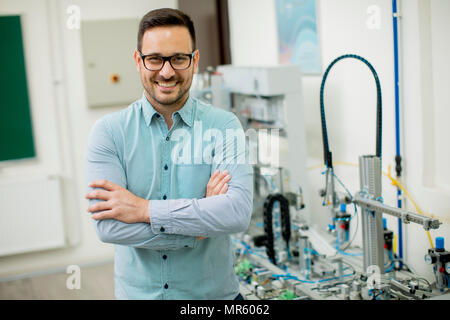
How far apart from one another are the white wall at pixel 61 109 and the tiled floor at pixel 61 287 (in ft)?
0.50

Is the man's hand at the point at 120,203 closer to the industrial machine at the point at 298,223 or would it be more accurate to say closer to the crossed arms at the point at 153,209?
the crossed arms at the point at 153,209

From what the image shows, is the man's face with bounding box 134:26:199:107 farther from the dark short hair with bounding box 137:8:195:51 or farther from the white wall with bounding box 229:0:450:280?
the white wall with bounding box 229:0:450:280

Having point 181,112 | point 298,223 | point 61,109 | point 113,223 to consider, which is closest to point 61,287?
point 61,109

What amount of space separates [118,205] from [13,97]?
2.84m

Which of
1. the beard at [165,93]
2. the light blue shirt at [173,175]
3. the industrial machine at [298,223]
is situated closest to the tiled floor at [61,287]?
the industrial machine at [298,223]

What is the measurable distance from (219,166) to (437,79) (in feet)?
3.29

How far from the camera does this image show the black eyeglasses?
4.53 ft

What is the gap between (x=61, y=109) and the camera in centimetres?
403

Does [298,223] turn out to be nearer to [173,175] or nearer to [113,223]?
[173,175]

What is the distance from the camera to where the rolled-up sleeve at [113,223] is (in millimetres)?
1383

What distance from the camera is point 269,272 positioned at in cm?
226

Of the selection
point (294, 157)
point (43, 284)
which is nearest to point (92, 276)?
point (43, 284)

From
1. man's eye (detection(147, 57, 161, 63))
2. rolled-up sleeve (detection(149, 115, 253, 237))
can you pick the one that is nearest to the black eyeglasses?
man's eye (detection(147, 57, 161, 63))
